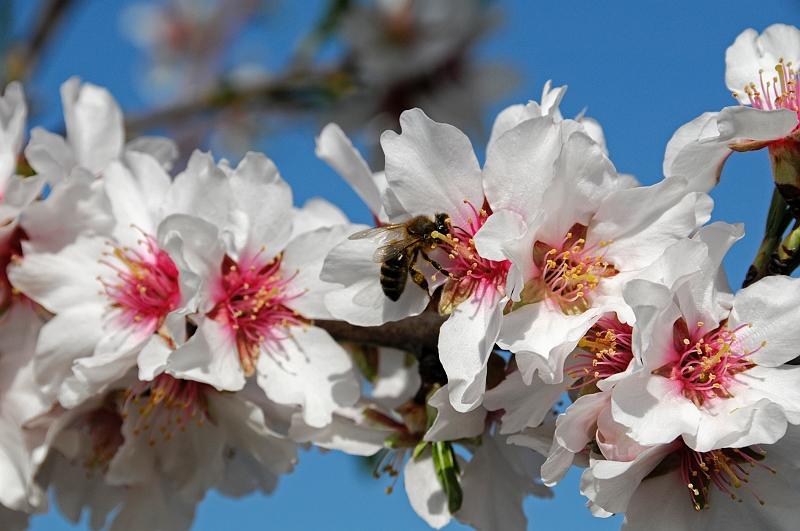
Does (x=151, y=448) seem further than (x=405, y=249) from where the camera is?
Yes

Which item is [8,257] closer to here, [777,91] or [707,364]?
[707,364]

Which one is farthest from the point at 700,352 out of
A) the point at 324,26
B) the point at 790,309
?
the point at 324,26

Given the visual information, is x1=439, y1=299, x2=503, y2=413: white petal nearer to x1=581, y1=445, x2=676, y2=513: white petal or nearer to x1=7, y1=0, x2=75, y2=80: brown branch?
x1=581, y1=445, x2=676, y2=513: white petal

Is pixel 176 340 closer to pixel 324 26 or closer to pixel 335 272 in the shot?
pixel 335 272

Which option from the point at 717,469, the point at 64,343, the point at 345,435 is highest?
the point at 64,343

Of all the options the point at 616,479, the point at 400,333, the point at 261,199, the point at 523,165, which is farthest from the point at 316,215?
the point at 616,479

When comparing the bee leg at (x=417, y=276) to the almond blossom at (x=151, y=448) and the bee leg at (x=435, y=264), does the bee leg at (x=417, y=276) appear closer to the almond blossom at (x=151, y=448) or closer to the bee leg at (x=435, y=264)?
the bee leg at (x=435, y=264)
